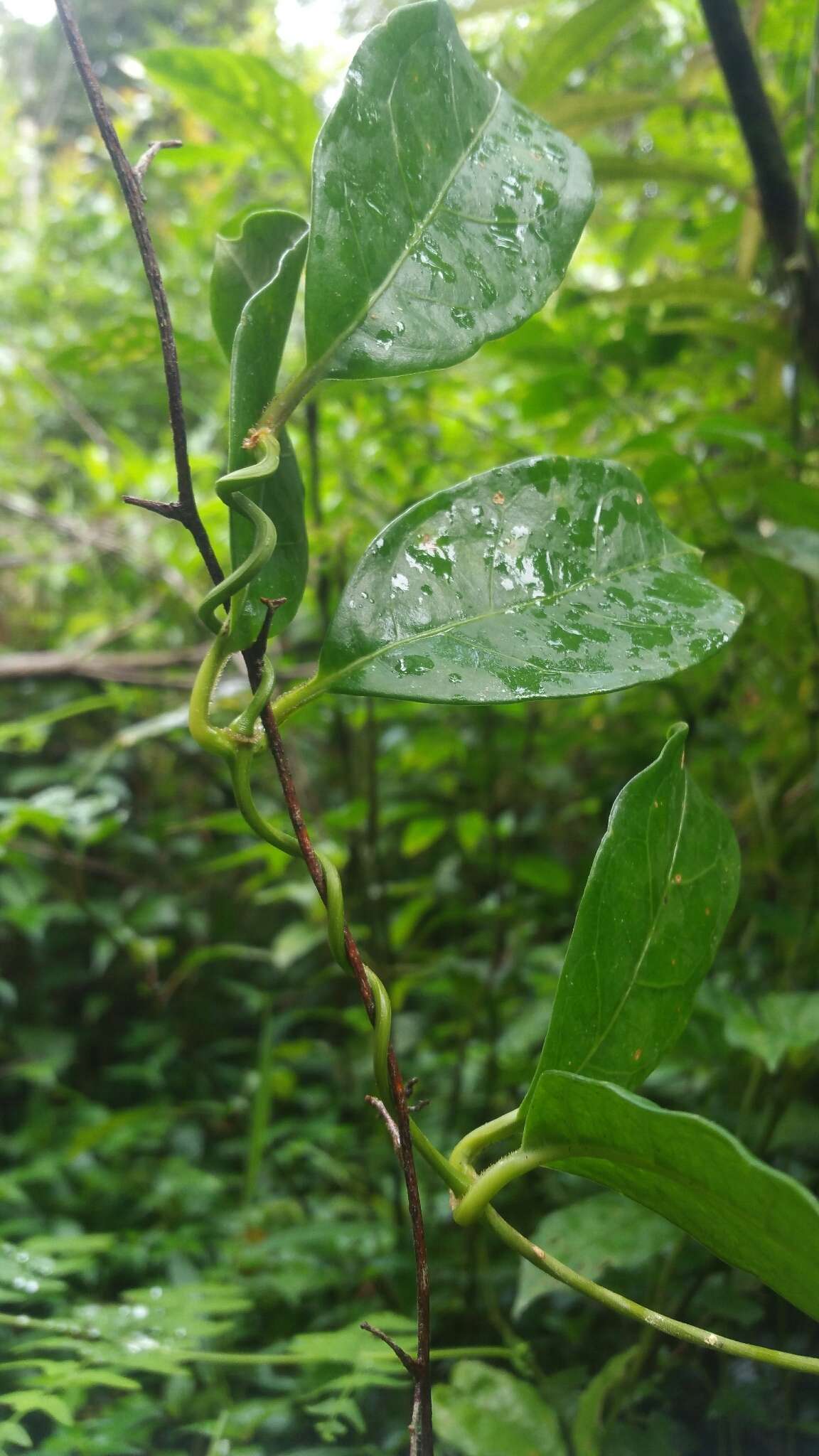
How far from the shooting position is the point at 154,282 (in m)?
0.22

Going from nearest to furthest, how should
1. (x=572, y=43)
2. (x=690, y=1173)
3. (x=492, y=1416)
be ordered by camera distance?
(x=690, y=1173)
(x=492, y=1416)
(x=572, y=43)

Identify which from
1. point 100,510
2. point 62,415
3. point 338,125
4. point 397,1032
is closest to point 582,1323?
point 397,1032

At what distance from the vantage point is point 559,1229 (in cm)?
48

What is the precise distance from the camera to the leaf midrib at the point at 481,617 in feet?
0.81

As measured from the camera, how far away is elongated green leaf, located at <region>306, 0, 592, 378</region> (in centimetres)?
23

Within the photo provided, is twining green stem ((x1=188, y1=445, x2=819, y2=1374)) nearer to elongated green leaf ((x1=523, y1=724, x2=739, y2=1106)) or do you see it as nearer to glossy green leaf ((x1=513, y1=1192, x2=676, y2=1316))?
elongated green leaf ((x1=523, y1=724, x2=739, y2=1106))

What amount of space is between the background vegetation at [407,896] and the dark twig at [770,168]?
0.04 meters

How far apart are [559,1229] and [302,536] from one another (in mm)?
397

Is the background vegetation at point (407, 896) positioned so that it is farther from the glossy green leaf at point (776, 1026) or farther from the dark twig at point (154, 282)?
the dark twig at point (154, 282)

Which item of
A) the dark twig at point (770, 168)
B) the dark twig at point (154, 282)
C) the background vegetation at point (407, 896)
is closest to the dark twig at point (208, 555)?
the dark twig at point (154, 282)

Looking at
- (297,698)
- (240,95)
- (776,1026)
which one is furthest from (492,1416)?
(240,95)

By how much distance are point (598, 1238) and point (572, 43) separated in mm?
649

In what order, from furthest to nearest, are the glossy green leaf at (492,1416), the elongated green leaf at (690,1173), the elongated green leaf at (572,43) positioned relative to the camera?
the elongated green leaf at (572,43)
the glossy green leaf at (492,1416)
the elongated green leaf at (690,1173)

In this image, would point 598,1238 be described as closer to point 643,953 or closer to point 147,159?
point 643,953
